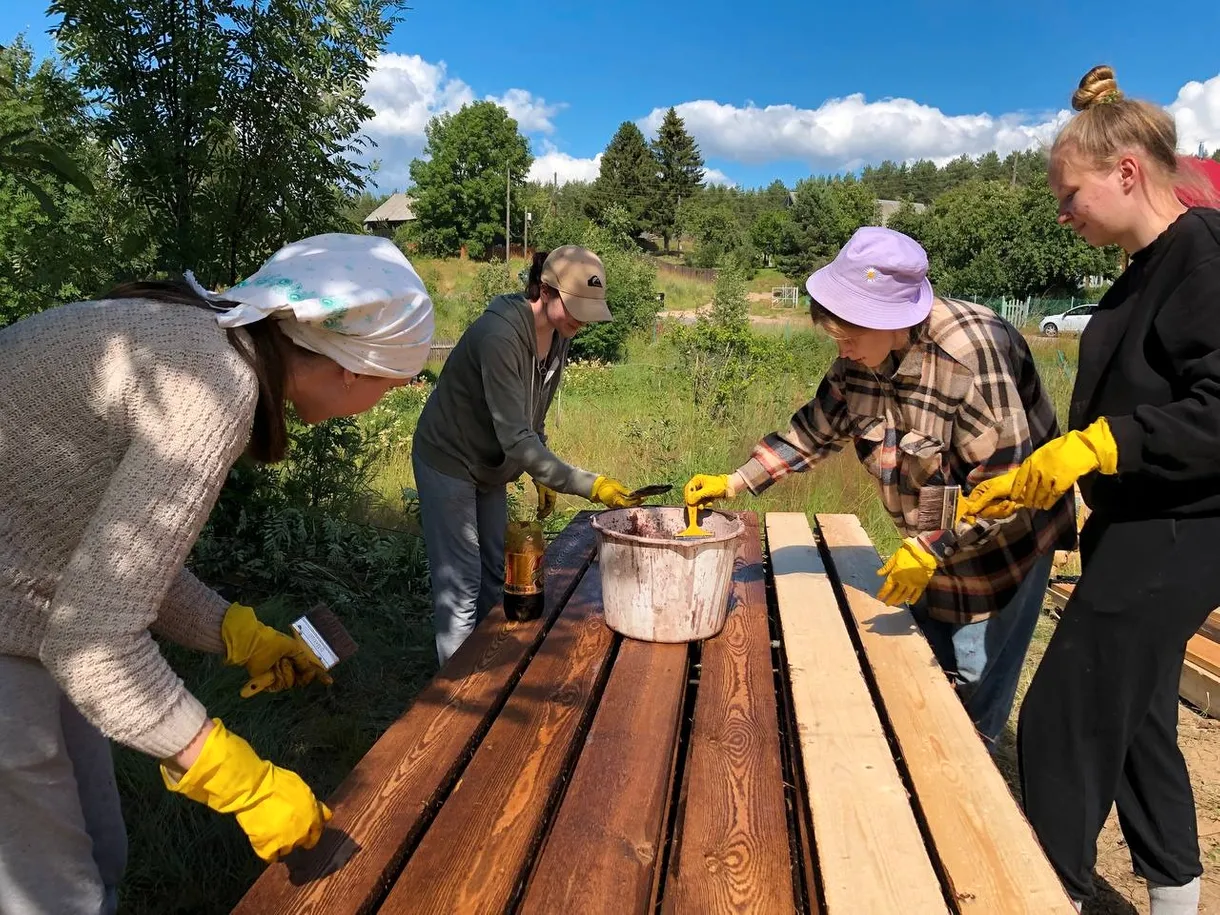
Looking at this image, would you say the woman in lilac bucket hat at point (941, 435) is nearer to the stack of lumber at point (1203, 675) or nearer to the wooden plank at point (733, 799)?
the wooden plank at point (733, 799)

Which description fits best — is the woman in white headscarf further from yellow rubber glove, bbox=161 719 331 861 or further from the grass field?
the grass field

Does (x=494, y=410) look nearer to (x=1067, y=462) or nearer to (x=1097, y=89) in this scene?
(x=1067, y=462)

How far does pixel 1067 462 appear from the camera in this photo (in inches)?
66.0

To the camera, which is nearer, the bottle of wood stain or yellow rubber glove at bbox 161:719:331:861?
yellow rubber glove at bbox 161:719:331:861

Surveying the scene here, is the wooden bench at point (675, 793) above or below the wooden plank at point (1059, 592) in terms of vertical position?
above

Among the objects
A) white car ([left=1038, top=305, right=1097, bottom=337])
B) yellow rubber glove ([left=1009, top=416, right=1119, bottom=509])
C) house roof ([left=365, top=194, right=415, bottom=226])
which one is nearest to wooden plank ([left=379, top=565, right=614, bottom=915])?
yellow rubber glove ([left=1009, top=416, right=1119, bottom=509])

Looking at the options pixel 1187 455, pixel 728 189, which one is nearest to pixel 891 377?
pixel 1187 455

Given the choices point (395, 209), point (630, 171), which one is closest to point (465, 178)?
point (395, 209)

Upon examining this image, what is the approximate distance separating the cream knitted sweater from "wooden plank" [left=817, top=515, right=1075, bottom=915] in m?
1.20

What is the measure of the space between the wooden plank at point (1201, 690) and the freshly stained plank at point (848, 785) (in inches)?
84.3

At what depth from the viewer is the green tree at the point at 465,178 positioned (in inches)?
1666

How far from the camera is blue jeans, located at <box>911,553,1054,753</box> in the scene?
255cm

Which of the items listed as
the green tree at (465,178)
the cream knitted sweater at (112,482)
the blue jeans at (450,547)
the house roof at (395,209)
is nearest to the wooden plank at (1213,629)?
the blue jeans at (450,547)

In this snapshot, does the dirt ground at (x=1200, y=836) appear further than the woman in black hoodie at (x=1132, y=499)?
Yes
